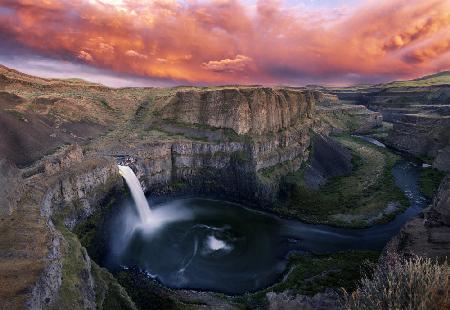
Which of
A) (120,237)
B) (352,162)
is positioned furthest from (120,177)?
(352,162)

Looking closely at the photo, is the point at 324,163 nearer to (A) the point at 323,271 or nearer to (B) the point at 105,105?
(A) the point at 323,271

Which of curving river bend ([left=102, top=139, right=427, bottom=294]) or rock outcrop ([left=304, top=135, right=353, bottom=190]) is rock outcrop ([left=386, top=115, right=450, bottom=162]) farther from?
curving river bend ([left=102, top=139, right=427, bottom=294])

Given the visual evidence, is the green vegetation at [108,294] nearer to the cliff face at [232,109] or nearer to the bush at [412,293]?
the bush at [412,293]

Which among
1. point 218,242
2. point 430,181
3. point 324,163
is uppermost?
point 324,163

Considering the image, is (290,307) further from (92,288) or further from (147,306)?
(92,288)

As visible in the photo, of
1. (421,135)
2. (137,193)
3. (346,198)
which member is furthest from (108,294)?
(421,135)

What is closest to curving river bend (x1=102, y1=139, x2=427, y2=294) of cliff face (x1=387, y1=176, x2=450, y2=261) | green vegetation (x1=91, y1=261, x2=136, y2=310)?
green vegetation (x1=91, y1=261, x2=136, y2=310)
